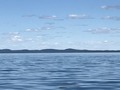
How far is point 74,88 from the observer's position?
33.7m

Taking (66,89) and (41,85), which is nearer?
(66,89)

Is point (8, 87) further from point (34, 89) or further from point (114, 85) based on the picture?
point (114, 85)

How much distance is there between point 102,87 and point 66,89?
3890 millimetres

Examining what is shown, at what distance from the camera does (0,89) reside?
32969mm

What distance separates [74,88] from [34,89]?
369 cm

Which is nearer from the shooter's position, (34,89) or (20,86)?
(34,89)

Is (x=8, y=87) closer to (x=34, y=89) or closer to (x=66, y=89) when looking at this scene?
(x=34, y=89)

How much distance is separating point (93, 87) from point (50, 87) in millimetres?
4041

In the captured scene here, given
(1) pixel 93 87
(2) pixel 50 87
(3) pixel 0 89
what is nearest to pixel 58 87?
(2) pixel 50 87

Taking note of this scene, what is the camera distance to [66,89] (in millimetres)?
32562

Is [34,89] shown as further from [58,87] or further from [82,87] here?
[82,87]

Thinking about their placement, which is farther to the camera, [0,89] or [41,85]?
[41,85]

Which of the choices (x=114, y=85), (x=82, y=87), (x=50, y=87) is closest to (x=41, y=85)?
(x=50, y=87)

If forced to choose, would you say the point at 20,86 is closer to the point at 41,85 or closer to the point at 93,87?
the point at 41,85
